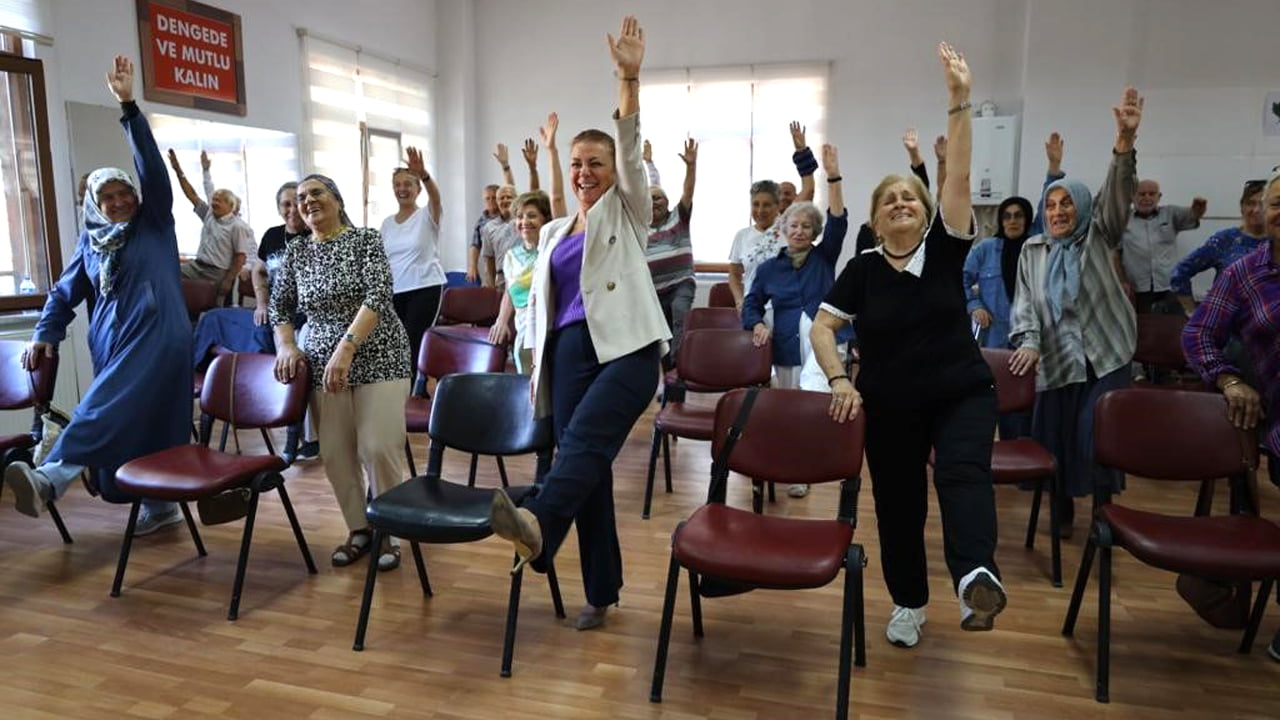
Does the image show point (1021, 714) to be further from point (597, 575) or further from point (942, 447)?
point (597, 575)

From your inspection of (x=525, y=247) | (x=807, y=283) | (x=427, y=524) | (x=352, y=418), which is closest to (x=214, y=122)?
(x=525, y=247)

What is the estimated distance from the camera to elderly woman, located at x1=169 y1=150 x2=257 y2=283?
6.13 metres

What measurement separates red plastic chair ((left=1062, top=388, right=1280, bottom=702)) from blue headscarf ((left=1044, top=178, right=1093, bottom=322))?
0.77 metres

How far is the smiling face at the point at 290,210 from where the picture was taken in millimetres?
4508

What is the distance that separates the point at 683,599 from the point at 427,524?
103 cm

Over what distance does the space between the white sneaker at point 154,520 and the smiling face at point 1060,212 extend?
395 centimetres

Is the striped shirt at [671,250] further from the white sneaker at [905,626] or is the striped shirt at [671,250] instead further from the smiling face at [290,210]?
the white sneaker at [905,626]

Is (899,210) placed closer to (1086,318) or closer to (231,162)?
(1086,318)

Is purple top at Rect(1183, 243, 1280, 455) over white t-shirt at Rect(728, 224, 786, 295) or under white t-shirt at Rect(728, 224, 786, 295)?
under

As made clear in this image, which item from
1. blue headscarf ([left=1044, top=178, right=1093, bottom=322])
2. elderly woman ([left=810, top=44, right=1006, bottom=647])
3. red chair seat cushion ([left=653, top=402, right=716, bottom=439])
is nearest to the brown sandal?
red chair seat cushion ([left=653, top=402, right=716, bottom=439])

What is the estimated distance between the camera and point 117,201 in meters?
3.39

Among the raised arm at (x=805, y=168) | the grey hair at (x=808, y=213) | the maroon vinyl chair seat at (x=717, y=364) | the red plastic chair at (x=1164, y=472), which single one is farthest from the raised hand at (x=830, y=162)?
the red plastic chair at (x=1164, y=472)

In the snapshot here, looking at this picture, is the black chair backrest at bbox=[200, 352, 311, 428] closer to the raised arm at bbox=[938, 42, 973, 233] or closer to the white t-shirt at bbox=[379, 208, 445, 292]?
the white t-shirt at bbox=[379, 208, 445, 292]

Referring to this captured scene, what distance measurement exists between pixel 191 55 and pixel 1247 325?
264 inches
